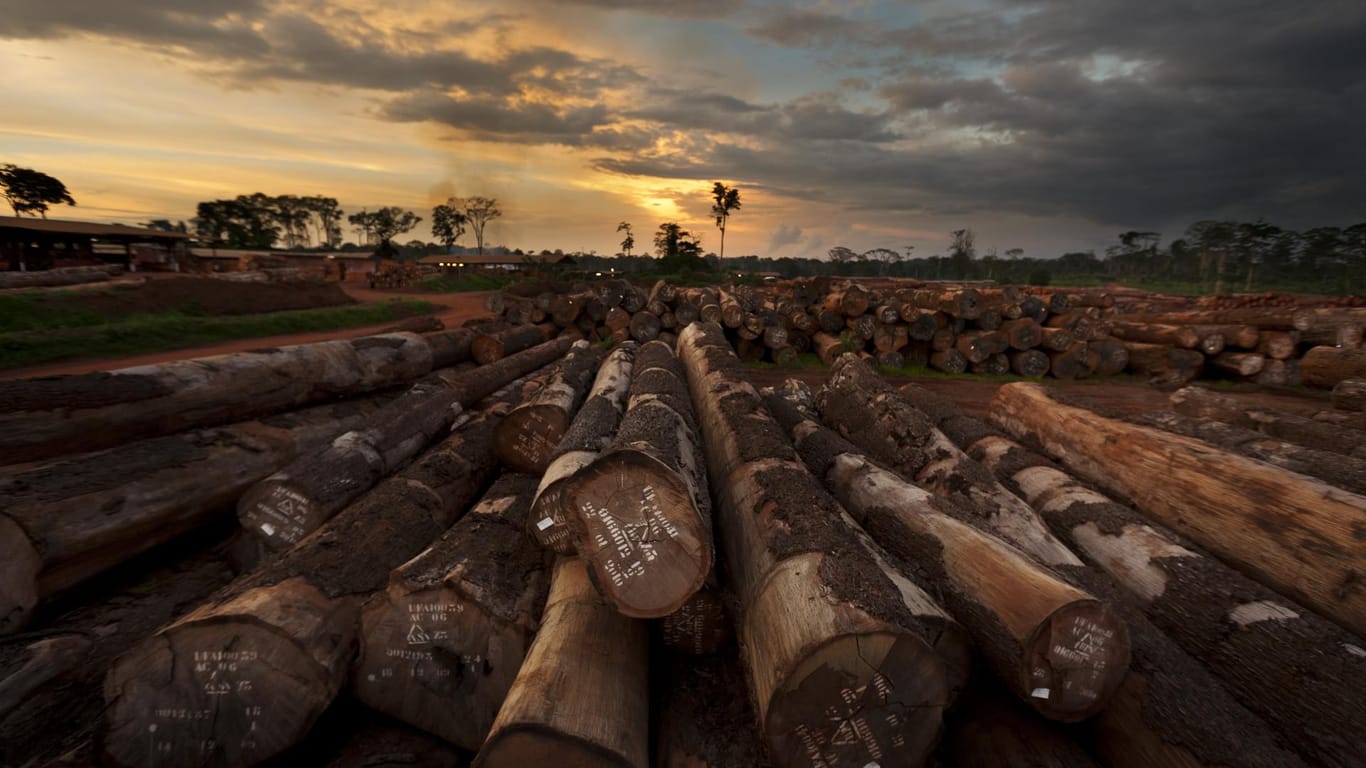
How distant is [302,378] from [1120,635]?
7356 mm

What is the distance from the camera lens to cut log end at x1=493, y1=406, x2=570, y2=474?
184 inches

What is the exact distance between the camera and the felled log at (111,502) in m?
3.26

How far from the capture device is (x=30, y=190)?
1513 inches

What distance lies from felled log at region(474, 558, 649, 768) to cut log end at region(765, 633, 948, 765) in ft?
2.04

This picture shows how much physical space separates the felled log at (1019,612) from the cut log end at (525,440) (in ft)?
9.32

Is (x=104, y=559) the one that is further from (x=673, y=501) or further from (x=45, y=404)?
(x=673, y=501)

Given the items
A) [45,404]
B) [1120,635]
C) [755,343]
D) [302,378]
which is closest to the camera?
[1120,635]

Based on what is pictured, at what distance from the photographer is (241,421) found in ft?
17.4

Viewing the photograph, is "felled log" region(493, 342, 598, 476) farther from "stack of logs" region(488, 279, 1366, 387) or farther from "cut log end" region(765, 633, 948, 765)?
"stack of logs" region(488, 279, 1366, 387)

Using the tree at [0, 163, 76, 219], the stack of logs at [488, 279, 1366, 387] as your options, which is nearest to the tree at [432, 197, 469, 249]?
the tree at [0, 163, 76, 219]

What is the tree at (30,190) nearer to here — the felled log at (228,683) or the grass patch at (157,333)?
the grass patch at (157,333)

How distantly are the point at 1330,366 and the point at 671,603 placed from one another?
16.0m

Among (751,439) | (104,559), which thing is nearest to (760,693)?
(751,439)

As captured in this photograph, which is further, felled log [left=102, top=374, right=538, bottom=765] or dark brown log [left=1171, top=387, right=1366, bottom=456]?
dark brown log [left=1171, top=387, right=1366, bottom=456]
